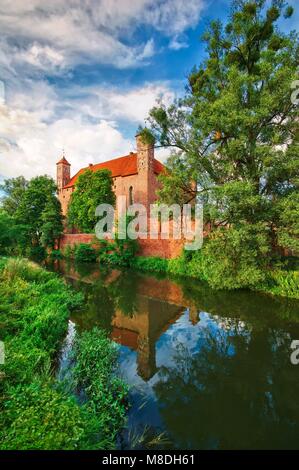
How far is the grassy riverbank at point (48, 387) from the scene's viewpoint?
8.18 feet

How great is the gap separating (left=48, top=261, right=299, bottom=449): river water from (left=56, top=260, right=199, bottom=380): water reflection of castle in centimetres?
3

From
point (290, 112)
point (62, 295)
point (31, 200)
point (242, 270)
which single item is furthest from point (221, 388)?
point (31, 200)

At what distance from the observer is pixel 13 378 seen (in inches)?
135

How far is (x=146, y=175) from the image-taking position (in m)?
26.9

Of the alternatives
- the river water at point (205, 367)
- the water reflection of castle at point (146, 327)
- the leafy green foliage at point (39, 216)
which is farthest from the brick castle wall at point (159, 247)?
the water reflection of castle at point (146, 327)

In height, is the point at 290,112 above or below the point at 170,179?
above

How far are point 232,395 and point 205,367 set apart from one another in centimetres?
94

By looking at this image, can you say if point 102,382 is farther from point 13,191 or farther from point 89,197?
point 13,191

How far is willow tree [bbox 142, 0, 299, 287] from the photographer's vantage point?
9289 millimetres

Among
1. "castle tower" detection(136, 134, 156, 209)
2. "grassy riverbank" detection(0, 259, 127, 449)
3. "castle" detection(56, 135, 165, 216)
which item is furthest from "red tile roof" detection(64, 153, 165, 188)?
"grassy riverbank" detection(0, 259, 127, 449)

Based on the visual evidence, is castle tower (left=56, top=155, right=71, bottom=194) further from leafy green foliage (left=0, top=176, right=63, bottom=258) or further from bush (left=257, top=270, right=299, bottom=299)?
bush (left=257, top=270, right=299, bottom=299)
